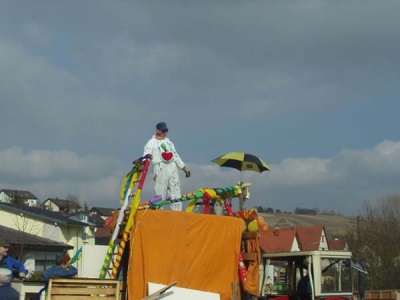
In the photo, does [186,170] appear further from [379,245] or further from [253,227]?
[379,245]

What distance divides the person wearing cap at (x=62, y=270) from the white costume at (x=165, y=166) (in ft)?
8.02

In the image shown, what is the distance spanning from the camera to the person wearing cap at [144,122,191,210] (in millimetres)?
13273

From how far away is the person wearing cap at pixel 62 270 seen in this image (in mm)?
11242

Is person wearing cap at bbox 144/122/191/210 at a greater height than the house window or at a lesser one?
greater

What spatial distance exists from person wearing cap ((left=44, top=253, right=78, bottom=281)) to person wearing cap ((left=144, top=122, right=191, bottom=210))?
2443 mm

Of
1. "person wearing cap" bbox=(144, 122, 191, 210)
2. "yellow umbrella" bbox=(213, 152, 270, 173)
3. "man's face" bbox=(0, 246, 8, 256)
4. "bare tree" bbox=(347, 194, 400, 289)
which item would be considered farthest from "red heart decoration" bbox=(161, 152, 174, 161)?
"bare tree" bbox=(347, 194, 400, 289)

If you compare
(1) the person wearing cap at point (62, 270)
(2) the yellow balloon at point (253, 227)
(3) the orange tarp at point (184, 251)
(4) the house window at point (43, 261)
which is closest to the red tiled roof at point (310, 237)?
(4) the house window at point (43, 261)

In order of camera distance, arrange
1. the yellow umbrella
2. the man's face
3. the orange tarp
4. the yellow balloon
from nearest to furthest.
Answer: the man's face, the orange tarp, the yellow balloon, the yellow umbrella

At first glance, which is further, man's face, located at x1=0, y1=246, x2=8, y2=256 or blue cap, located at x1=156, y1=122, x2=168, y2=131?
blue cap, located at x1=156, y1=122, x2=168, y2=131

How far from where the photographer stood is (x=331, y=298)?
13.4 m

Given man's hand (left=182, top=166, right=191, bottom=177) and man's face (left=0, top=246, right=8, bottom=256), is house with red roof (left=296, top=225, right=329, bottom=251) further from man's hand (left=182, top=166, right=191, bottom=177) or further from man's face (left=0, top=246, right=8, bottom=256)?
man's face (left=0, top=246, right=8, bottom=256)

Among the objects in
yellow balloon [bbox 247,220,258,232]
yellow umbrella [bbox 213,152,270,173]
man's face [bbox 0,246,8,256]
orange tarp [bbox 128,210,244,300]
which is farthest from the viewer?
yellow umbrella [bbox 213,152,270,173]

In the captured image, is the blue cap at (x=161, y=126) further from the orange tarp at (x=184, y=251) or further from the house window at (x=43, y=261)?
the house window at (x=43, y=261)

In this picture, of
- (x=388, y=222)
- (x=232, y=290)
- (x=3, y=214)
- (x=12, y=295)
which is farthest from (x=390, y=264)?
(x=12, y=295)
